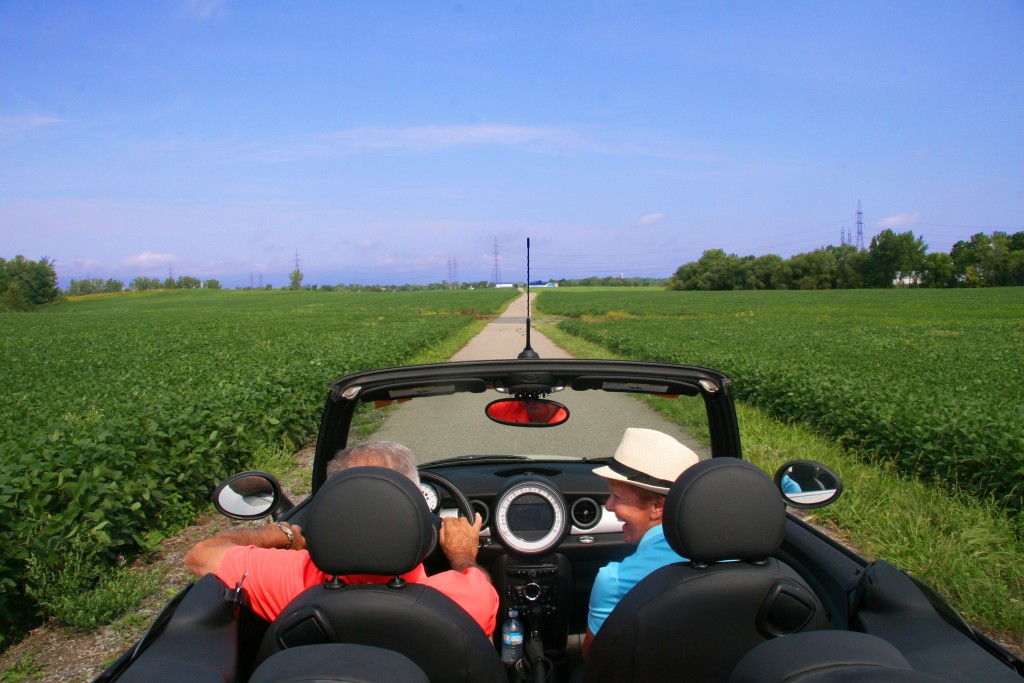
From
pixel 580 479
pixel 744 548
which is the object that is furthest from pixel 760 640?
pixel 580 479

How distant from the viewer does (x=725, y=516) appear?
2.00 meters

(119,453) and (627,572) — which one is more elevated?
(627,572)

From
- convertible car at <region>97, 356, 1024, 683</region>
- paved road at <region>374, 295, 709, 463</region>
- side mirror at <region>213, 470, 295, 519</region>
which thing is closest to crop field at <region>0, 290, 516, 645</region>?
paved road at <region>374, 295, 709, 463</region>

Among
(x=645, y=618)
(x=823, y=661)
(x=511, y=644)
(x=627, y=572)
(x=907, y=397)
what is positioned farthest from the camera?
(x=907, y=397)

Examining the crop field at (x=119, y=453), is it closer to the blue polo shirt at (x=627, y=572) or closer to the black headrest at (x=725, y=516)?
the blue polo shirt at (x=627, y=572)

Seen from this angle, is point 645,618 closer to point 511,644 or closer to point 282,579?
point 511,644

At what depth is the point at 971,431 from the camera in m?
7.30

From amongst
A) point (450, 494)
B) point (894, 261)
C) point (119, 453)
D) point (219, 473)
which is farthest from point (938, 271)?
point (450, 494)

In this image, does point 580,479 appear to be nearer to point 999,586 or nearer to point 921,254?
point 999,586

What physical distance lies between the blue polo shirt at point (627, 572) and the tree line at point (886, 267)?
393ft

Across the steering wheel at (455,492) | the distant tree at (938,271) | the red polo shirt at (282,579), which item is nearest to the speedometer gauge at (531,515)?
the steering wheel at (455,492)

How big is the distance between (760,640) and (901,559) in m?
3.98

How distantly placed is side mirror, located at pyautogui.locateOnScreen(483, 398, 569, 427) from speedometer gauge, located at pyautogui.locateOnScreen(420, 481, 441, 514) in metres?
0.42

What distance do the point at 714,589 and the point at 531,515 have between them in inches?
44.0
